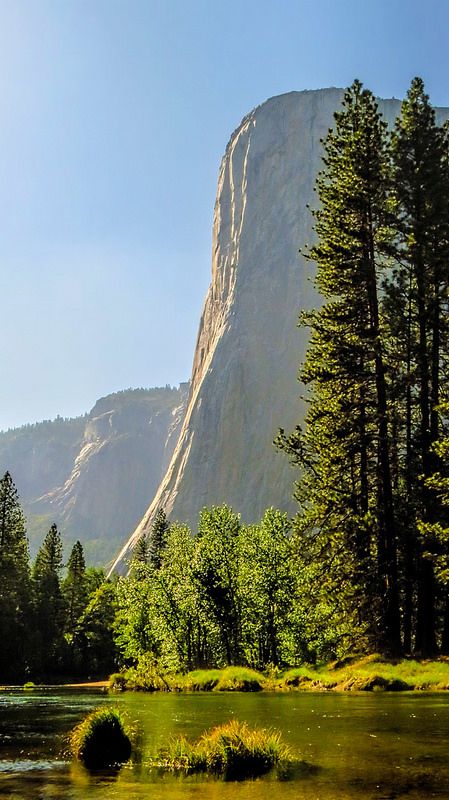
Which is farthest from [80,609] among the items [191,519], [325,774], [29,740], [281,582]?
[325,774]

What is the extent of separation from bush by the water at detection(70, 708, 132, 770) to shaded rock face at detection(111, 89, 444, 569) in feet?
392

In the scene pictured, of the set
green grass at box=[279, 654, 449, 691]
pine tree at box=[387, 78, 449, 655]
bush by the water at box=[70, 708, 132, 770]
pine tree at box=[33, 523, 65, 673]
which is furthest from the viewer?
pine tree at box=[33, 523, 65, 673]

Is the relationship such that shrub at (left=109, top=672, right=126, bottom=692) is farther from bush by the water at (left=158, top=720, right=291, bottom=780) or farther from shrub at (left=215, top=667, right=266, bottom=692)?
bush by the water at (left=158, top=720, right=291, bottom=780)

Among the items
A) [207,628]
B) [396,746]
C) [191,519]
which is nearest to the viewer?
[396,746]

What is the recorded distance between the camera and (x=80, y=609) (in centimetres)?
9181

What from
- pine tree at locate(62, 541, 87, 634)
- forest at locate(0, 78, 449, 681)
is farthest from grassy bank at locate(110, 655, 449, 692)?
pine tree at locate(62, 541, 87, 634)

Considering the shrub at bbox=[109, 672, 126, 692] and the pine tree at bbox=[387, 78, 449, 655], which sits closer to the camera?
the pine tree at bbox=[387, 78, 449, 655]

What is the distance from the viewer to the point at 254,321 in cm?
15025

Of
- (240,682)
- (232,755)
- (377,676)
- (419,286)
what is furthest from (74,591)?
(232,755)

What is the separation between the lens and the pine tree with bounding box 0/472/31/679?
77.9 m

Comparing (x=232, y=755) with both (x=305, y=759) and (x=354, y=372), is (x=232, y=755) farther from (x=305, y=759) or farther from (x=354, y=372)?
(x=354, y=372)

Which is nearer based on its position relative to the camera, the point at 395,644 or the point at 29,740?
the point at 29,740

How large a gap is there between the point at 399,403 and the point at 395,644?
31.5 ft

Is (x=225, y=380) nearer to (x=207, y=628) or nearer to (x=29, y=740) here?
(x=207, y=628)
